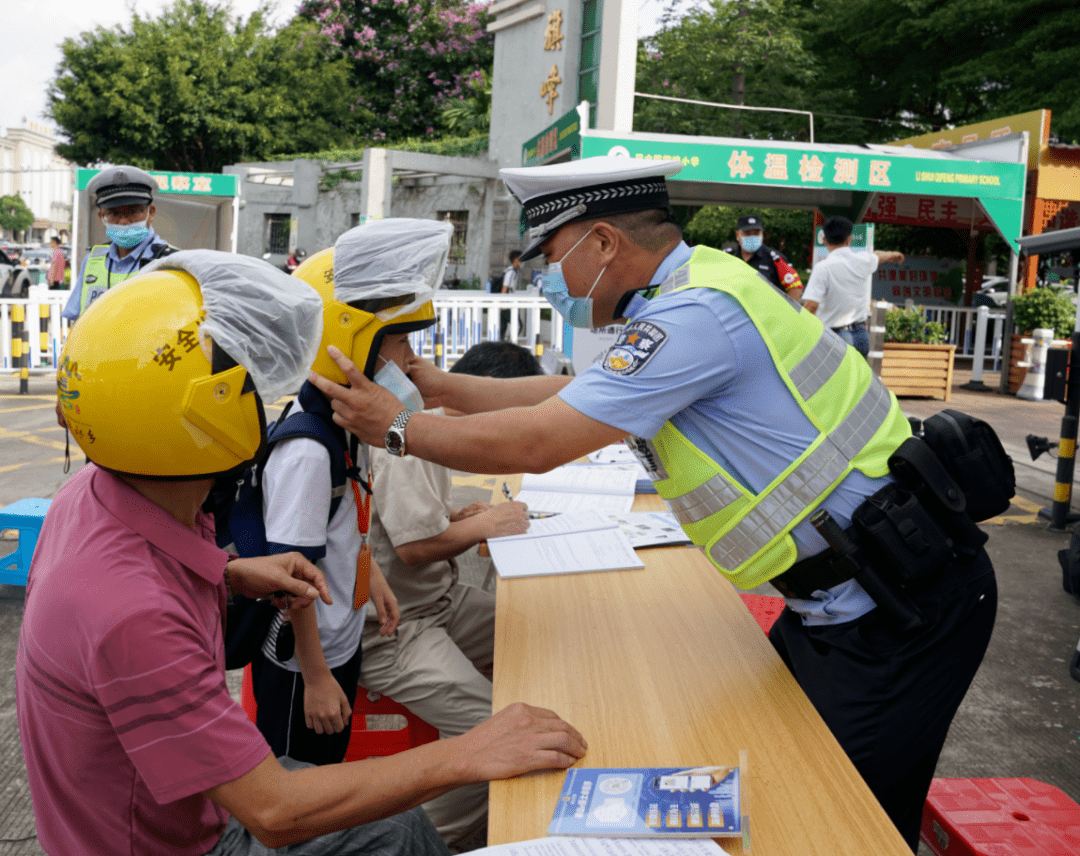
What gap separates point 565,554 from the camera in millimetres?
2576

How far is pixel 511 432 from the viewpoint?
1804 mm

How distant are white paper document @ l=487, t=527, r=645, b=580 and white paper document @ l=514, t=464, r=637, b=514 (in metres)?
0.28

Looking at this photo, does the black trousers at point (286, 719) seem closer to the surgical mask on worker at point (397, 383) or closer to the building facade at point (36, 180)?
the surgical mask on worker at point (397, 383)

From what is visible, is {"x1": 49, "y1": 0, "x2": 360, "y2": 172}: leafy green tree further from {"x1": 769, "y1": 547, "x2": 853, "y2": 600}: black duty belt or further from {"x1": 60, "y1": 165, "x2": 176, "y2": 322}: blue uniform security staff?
{"x1": 769, "y1": 547, "x2": 853, "y2": 600}: black duty belt

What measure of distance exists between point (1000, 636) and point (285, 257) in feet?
74.2

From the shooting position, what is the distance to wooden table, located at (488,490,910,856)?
4.51ft

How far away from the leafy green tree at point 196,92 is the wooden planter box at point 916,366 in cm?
2137

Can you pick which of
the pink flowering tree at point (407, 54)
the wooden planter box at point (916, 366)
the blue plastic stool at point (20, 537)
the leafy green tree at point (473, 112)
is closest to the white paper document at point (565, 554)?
the blue plastic stool at point (20, 537)

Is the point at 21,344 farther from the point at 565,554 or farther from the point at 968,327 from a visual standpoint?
the point at 968,327

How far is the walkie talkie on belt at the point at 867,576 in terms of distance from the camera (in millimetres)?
1704

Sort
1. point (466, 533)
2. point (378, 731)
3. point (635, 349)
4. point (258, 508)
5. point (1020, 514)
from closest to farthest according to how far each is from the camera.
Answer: point (635, 349), point (258, 508), point (378, 731), point (466, 533), point (1020, 514)

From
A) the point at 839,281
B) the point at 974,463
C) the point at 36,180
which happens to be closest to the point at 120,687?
the point at 974,463

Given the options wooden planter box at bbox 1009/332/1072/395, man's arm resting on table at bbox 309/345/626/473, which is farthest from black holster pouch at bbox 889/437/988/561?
wooden planter box at bbox 1009/332/1072/395

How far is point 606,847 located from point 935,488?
0.93 m
